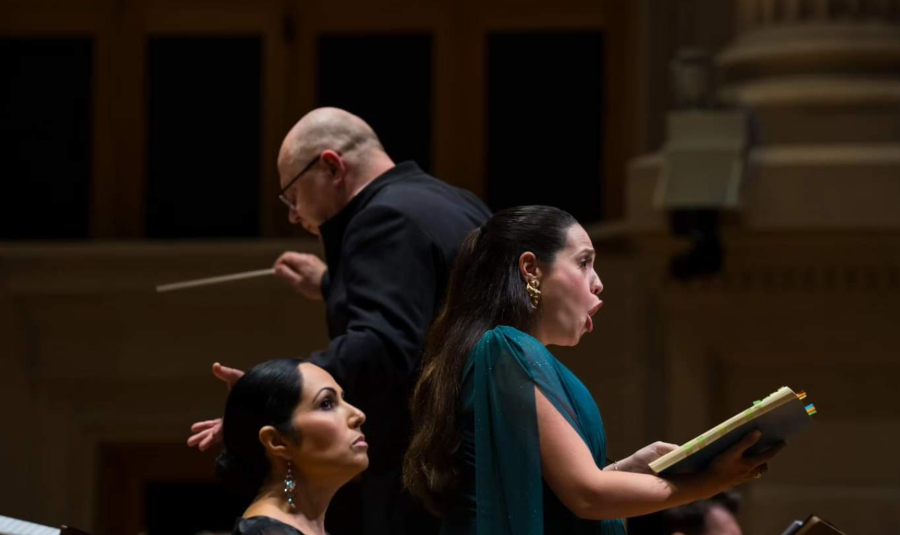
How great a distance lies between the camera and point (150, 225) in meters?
7.65

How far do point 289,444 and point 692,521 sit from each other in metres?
1.79

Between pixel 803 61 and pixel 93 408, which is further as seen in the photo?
pixel 93 408

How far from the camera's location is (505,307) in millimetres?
3066

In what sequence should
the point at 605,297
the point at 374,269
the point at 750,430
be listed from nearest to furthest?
the point at 750,430 → the point at 374,269 → the point at 605,297

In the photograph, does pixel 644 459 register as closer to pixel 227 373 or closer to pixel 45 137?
pixel 227 373

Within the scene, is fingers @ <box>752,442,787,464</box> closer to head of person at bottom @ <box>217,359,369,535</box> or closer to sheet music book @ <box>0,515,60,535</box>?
head of person at bottom @ <box>217,359,369,535</box>

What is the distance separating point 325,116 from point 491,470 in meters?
1.63

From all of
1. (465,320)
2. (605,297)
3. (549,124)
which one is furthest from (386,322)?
(549,124)

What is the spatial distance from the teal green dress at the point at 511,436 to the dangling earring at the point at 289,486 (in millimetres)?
357

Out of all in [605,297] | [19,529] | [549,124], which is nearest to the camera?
[19,529]

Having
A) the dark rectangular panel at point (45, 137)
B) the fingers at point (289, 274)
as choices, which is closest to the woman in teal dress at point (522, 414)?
the fingers at point (289, 274)

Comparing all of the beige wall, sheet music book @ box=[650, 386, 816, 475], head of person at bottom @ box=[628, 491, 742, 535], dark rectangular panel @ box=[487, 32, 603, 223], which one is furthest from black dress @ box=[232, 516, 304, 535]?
dark rectangular panel @ box=[487, 32, 603, 223]

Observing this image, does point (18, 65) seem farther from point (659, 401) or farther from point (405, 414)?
point (405, 414)

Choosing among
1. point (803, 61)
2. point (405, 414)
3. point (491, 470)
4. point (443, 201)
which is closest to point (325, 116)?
point (443, 201)
